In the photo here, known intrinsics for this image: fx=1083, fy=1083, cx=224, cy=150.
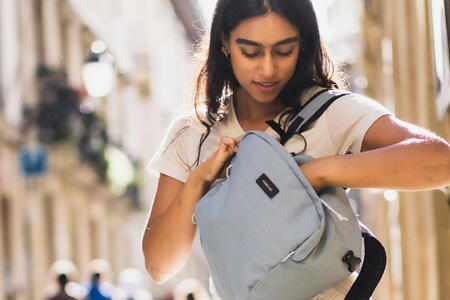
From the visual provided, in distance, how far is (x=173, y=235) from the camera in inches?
127

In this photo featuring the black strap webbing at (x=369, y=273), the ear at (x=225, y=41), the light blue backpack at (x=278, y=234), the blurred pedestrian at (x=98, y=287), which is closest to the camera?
the light blue backpack at (x=278, y=234)

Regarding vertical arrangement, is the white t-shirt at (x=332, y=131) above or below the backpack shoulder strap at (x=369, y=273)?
above

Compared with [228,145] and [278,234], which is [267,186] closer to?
[278,234]

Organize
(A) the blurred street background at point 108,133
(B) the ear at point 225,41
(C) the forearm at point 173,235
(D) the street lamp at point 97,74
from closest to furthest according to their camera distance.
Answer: (C) the forearm at point 173,235
(B) the ear at point 225,41
(A) the blurred street background at point 108,133
(D) the street lamp at point 97,74

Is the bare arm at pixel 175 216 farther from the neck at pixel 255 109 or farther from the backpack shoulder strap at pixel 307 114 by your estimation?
the neck at pixel 255 109

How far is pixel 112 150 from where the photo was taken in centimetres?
2564

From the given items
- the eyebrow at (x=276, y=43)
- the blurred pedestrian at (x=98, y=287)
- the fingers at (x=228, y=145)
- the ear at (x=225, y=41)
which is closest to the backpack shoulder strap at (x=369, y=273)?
the fingers at (x=228, y=145)

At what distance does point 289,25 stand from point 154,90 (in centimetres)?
3446

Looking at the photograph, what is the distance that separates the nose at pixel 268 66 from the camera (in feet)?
9.96

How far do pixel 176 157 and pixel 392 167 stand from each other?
0.79 m

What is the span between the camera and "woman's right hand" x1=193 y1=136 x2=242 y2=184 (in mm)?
3016

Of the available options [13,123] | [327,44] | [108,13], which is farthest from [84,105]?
[327,44]

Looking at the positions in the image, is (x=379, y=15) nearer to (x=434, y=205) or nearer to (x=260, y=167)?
(x=434, y=205)

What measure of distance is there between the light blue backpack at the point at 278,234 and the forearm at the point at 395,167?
0.06 meters
